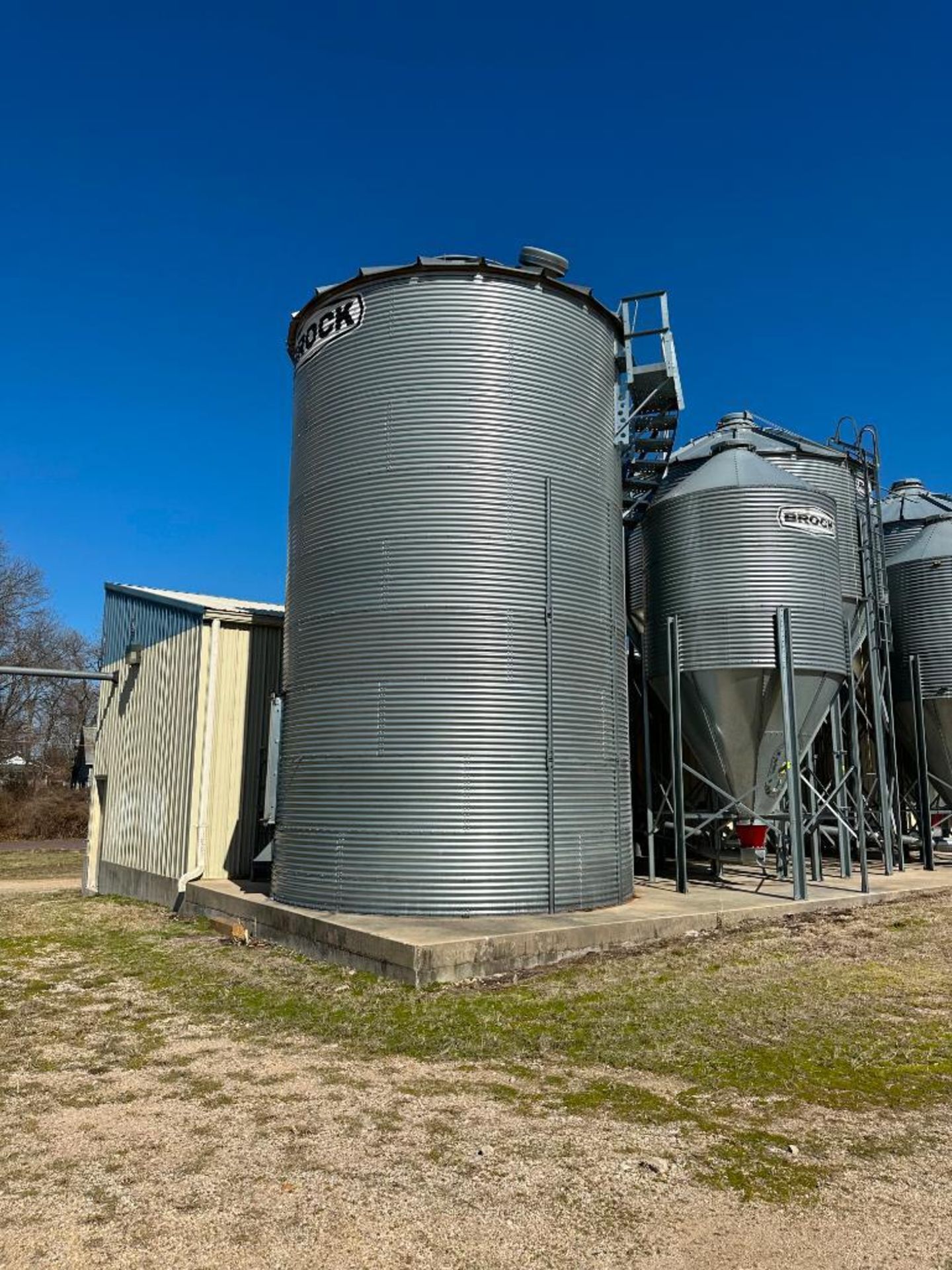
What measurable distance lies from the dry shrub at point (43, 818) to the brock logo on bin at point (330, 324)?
27443mm

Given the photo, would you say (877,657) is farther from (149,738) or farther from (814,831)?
(149,738)

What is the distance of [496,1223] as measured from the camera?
469cm

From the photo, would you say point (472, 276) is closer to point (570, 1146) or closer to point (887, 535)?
point (570, 1146)

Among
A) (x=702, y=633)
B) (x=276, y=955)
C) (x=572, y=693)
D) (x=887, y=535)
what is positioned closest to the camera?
(x=276, y=955)

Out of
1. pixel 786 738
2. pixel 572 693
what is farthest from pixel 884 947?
pixel 572 693

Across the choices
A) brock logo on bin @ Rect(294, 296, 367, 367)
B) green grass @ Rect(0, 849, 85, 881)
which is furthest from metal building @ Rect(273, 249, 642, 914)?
green grass @ Rect(0, 849, 85, 881)

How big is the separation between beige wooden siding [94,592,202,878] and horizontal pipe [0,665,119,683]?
0.22 m

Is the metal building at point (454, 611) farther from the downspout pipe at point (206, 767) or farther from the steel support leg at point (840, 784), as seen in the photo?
the steel support leg at point (840, 784)

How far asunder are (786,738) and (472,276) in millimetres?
8627

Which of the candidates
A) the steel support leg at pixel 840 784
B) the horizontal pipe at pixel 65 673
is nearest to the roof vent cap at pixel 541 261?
the steel support leg at pixel 840 784

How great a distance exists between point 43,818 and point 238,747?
2445cm

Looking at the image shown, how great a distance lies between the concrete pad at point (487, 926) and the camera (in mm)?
9688

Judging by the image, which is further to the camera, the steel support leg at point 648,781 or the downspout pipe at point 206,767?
the steel support leg at point 648,781

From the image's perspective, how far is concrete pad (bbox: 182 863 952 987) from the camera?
9.69 m
